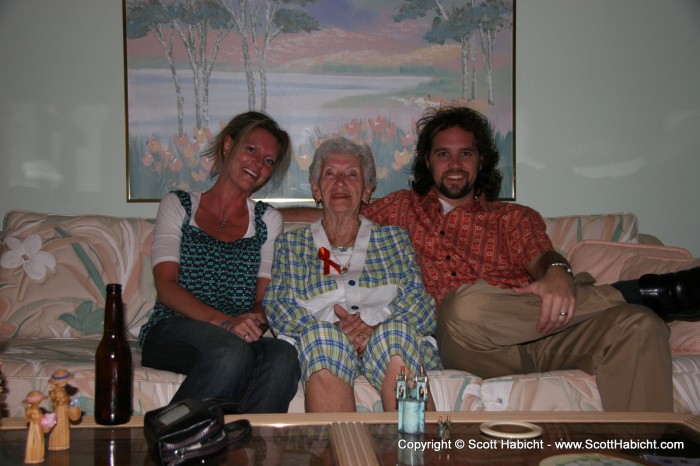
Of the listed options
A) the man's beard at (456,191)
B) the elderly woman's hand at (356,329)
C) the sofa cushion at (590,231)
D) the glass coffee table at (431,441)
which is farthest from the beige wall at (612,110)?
the glass coffee table at (431,441)

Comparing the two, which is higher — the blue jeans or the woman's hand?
the woman's hand

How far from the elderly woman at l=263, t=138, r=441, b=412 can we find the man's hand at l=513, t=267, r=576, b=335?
1.17 feet

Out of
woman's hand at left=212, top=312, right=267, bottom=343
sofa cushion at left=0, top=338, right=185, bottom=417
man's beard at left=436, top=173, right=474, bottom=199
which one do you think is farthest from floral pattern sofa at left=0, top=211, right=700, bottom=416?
man's beard at left=436, top=173, right=474, bottom=199

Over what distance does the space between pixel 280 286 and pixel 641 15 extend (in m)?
2.27

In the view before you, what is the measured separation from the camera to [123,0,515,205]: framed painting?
294cm

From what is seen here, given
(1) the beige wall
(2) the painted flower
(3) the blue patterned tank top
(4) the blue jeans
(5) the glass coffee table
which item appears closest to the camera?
(5) the glass coffee table

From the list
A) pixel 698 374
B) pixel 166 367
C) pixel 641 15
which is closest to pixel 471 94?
pixel 641 15

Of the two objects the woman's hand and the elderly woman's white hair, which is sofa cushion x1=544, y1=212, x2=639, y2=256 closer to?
the elderly woman's white hair

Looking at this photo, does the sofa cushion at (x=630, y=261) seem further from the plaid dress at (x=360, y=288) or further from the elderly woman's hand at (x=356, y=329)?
the elderly woman's hand at (x=356, y=329)

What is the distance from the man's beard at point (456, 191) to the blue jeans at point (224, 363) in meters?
0.91

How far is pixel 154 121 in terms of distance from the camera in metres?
2.94

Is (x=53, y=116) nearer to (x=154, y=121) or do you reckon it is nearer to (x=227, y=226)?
(x=154, y=121)

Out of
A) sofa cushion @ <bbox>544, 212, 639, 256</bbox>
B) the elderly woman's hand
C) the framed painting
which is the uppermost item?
the framed painting

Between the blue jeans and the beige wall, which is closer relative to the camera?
the blue jeans
